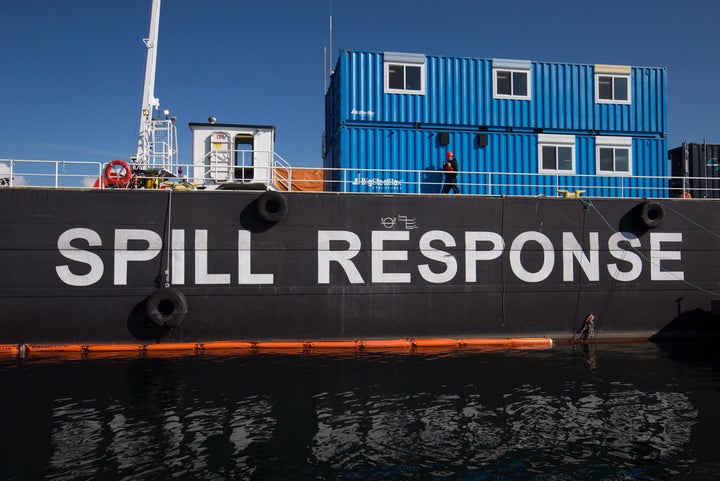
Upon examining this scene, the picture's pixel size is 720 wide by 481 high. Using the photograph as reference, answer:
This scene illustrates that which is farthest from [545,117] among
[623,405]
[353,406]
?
[353,406]

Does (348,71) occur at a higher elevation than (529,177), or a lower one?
higher

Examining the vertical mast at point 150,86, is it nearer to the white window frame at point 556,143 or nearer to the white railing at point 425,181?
the white railing at point 425,181

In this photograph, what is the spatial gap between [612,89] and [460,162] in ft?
18.8

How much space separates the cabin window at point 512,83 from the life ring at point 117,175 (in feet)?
35.7

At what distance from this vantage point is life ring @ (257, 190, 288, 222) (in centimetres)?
1209

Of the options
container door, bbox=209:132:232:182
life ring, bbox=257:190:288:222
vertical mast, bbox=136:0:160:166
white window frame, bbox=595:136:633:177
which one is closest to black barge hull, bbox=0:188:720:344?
life ring, bbox=257:190:288:222

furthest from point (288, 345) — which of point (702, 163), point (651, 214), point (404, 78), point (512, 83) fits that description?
point (702, 163)

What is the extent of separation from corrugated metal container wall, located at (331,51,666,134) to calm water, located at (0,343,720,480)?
25.6 ft

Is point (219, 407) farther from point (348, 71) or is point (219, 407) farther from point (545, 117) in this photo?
point (545, 117)

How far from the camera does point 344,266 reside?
40.9 ft

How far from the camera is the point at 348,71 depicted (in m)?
15.3

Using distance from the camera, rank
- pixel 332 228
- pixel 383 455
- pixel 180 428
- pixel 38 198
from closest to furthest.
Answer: pixel 383 455
pixel 180 428
pixel 38 198
pixel 332 228

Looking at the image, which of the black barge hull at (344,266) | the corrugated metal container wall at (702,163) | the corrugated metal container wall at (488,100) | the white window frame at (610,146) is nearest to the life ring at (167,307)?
the black barge hull at (344,266)

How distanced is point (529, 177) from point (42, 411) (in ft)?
43.6
